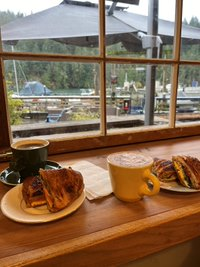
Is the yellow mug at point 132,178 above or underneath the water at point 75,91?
underneath

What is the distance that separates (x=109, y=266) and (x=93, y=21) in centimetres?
72

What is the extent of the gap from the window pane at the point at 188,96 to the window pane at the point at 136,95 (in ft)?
0.20

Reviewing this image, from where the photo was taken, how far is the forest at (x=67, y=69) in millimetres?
697

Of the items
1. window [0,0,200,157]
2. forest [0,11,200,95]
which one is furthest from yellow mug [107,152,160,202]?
forest [0,11,200,95]

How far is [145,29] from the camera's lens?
34.8 inches

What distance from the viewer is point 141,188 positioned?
1.41 feet

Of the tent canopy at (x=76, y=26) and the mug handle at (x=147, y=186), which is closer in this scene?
the mug handle at (x=147, y=186)

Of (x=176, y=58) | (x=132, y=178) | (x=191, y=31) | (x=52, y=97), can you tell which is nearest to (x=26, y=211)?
(x=132, y=178)

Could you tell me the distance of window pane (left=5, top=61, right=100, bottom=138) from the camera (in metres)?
0.73

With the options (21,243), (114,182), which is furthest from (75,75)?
(21,243)

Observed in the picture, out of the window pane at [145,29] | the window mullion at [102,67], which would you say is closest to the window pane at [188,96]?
the window pane at [145,29]

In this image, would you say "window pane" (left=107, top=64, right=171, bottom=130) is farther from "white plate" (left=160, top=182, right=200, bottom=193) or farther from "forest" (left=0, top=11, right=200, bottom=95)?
"white plate" (left=160, top=182, right=200, bottom=193)

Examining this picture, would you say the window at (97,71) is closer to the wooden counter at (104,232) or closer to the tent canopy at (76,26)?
the tent canopy at (76,26)

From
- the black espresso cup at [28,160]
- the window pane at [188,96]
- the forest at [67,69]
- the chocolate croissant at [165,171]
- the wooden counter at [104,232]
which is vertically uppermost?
the forest at [67,69]
